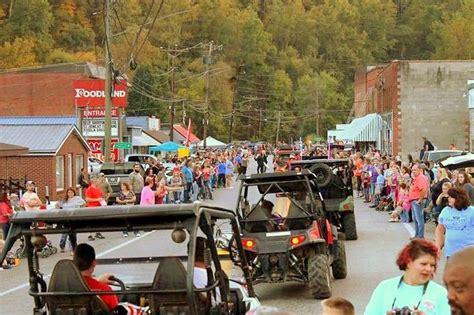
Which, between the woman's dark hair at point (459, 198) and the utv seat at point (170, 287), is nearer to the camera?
the utv seat at point (170, 287)

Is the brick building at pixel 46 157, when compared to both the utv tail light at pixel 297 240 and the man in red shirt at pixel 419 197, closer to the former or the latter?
the man in red shirt at pixel 419 197

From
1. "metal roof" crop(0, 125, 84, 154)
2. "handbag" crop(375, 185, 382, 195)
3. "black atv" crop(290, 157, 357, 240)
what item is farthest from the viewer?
"metal roof" crop(0, 125, 84, 154)

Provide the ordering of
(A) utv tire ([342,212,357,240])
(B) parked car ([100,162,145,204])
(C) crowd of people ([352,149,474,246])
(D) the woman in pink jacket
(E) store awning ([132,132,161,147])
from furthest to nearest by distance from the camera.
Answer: (E) store awning ([132,132,161,147])
(B) parked car ([100,162,145,204])
(A) utv tire ([342,212,357,240])
(D) the woman in pink jacket
(C) crowd of people ([352,149,474,246])

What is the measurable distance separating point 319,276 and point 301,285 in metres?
2.00

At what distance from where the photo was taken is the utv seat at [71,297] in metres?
6.34

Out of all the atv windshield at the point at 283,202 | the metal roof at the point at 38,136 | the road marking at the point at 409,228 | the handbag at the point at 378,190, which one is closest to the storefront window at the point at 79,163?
the metal roof at the point at 38,136

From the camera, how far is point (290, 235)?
531 inches

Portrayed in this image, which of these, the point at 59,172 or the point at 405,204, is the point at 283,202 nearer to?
the point at 405,204

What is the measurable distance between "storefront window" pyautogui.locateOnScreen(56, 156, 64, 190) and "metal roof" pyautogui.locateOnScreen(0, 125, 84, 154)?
791 mm

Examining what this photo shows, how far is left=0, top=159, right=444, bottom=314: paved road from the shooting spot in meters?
13.4

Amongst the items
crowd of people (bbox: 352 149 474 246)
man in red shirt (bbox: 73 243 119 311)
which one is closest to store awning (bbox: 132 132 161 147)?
crowd of people (bbox: 352 149 474 246)

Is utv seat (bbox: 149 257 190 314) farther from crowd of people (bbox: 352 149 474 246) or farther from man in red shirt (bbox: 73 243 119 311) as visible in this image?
crowd of people (bbox: 352 149 474 246)

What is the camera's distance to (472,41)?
127 meters

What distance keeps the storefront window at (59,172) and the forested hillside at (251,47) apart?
45.1 metres
